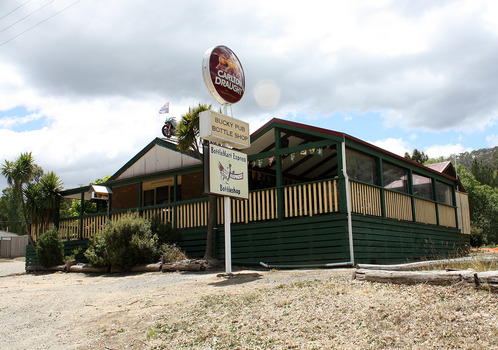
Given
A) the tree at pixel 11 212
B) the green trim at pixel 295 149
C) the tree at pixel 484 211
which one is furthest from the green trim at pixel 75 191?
the tree at pixel 11 212

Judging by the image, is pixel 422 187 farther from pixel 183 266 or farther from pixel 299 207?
pixel 183 266

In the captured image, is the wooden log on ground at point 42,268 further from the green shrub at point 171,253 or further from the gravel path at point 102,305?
the green shrub at point 171,253

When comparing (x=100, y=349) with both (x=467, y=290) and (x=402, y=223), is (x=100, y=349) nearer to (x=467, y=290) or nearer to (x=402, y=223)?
(x=467, y=290)

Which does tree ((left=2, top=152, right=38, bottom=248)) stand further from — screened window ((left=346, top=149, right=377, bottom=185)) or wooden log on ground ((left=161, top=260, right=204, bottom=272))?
screened window ((left=346, top=149, right=377, bottom=185))

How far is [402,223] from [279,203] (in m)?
4.96

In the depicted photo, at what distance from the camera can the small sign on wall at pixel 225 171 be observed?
11555mm

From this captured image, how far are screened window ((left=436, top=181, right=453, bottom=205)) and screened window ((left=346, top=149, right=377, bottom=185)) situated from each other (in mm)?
6872

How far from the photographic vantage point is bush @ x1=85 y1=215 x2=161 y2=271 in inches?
575

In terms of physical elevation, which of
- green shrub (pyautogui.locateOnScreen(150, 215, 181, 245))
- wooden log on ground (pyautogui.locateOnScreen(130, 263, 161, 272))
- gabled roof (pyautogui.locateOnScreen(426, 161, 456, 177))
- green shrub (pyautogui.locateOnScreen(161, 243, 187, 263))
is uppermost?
gabled roof (pyautogui.locateOnScreen(426, 161, 456, 177))

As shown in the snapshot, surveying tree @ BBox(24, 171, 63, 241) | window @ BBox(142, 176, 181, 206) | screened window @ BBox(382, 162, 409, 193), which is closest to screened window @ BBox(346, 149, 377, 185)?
screened window @ BBox(382, 162, 409, 193)

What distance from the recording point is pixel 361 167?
14.8 metres

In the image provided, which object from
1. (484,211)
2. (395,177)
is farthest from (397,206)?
(484,211)

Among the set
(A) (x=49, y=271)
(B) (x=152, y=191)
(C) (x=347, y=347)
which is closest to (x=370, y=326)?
(C) (x=347, y=347)

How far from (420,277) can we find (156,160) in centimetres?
1437
